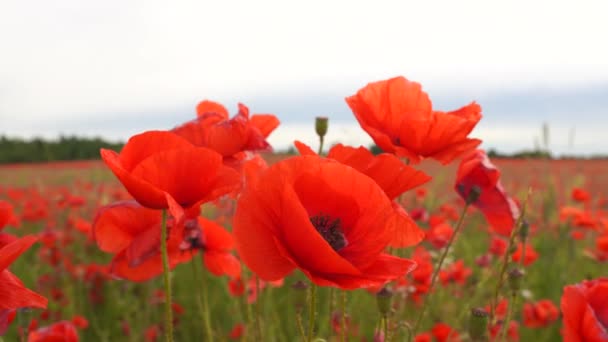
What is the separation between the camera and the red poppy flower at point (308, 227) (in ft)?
2.09

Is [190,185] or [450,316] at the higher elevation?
[190,185]

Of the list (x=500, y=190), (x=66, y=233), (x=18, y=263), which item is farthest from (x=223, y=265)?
(x=18, y=263)

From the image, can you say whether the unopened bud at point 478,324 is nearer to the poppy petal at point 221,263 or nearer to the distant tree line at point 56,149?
the poppy petal at point 221,263

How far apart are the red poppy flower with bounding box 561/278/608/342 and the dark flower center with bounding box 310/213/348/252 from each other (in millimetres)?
548

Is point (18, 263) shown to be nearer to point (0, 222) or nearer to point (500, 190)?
point (0, 222)

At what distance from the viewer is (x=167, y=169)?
79 centimetres

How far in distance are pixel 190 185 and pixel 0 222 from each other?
39cm

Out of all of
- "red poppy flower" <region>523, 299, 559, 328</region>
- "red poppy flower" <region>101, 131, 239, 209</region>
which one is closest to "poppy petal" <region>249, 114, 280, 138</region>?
"red poppy flower" <region>101, 131, 239, 209</region>

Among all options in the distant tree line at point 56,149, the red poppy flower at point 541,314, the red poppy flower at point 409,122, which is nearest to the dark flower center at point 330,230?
the red poppy flower at point 409,122

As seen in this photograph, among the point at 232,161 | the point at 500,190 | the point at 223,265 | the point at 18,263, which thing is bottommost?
the point at 18,263

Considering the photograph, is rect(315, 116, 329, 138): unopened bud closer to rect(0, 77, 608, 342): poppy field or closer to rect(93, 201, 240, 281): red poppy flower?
rect(0, 77, 608, 342): poppy field

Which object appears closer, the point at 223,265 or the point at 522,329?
the point at 223,265

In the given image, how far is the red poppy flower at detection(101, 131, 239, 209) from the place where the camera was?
2.51 ft

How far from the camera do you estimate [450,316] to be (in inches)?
105
